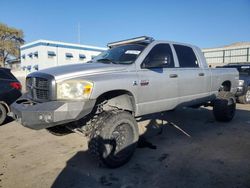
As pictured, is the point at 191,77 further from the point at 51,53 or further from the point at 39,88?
the point at 51,53

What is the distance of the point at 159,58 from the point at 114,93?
1213 millimetres

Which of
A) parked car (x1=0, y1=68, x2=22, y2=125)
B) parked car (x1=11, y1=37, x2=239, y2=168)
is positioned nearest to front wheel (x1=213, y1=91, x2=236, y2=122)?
parked car (x1=11, y1=37, x2=239, y2=168)

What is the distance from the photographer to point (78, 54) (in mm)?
44125

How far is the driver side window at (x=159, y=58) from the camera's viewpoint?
14.6 feet

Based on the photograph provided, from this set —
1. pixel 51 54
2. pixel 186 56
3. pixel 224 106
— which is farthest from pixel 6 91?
pixel 51 54

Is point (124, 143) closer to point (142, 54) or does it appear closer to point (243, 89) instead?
point (142, 54)

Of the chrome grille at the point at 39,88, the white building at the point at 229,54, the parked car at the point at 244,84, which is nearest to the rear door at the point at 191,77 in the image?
the chrome grille at the point at 39,88

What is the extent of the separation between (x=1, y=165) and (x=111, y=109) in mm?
2017

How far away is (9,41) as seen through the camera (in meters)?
55.0

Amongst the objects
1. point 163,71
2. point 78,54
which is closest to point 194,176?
point 163,71

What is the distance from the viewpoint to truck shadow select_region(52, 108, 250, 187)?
3346mm

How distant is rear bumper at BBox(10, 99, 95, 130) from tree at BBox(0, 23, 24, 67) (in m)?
57.0

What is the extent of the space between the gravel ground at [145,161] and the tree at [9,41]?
179 feet

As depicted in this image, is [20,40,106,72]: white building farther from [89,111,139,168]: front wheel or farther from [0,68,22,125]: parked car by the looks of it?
[89,111,139,168]: front wheel
